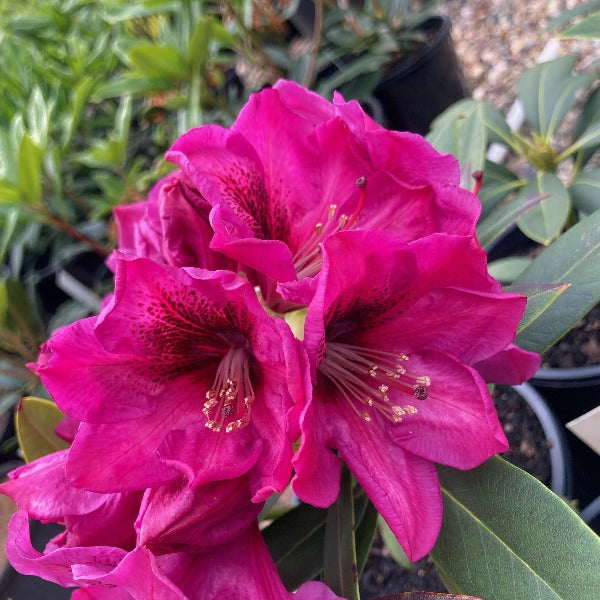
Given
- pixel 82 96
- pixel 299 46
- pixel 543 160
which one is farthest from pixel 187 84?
pixel 299 46

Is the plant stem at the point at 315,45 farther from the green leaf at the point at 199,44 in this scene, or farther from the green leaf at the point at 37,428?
the green leaf at the point at 37,428

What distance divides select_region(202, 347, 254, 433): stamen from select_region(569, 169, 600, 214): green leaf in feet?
2.72

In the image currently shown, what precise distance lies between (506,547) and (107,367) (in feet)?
1.31

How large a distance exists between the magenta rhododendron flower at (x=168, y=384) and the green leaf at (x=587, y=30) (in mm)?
736

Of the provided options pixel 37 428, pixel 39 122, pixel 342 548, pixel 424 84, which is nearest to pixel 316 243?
pixel 342 548

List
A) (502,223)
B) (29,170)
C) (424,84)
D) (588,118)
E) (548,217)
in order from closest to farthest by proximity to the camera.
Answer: (502,223)
(548,217)
(588,118)
(29,170)
(424,84)

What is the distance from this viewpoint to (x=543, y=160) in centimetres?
130

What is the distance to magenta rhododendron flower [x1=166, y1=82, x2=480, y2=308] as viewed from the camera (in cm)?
63

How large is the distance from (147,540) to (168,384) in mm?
136

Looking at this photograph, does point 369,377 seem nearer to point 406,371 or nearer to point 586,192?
point 406,371

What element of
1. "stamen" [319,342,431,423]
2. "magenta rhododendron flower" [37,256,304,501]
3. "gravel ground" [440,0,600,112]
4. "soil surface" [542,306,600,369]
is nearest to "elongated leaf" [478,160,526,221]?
"soil surface" [542,306,600,369]

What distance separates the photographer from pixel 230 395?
0.58m

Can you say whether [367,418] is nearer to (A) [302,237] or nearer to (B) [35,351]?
(A) [302,237]

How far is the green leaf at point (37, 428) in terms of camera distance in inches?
32.7
